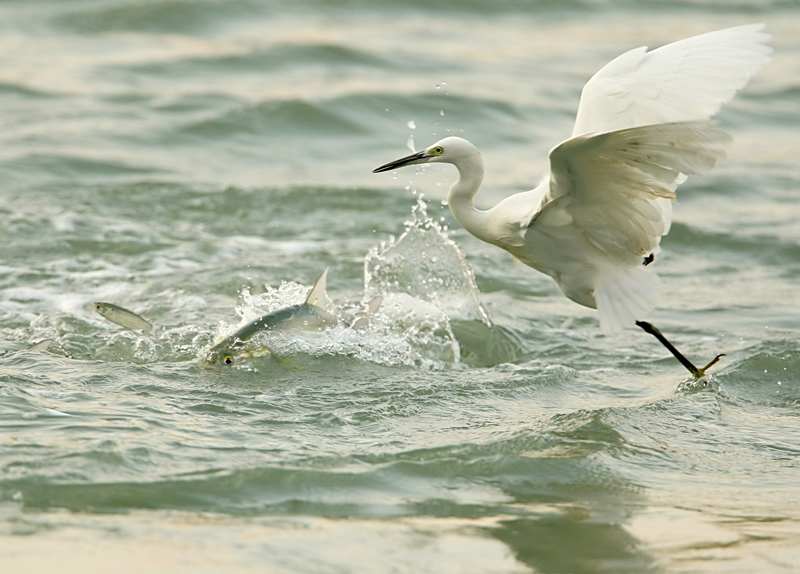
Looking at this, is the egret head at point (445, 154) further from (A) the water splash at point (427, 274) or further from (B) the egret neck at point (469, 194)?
(A) the water splash at point (427, 274)

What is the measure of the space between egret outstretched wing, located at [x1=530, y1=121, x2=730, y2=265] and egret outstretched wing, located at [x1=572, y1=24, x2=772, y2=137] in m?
0.40

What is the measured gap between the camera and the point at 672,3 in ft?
→ 57.5

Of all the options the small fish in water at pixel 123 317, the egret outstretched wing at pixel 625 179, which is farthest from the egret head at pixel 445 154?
the small fish in water at pixel 123 317

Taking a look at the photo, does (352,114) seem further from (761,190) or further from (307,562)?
(307,562)

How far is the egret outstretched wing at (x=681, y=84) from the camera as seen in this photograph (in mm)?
4980

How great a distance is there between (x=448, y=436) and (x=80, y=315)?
2.63 metres

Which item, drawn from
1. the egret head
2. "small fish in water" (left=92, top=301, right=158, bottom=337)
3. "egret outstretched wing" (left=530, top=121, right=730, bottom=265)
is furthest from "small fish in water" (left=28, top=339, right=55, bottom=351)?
"egret outstretched wing" (left=530, top=121, right=730, bottom=265)

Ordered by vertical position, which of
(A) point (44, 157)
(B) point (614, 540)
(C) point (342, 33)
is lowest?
(B) point (614, 540)

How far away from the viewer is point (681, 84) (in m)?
5.11

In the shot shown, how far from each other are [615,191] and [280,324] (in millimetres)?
1735

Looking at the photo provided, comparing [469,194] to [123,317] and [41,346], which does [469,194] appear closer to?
[123,317]

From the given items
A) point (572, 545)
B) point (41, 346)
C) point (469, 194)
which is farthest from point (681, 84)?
point (41, 346)

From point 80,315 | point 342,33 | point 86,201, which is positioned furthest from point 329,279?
point 342,33

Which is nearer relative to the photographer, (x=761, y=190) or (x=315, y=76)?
(x=761, y=190)
